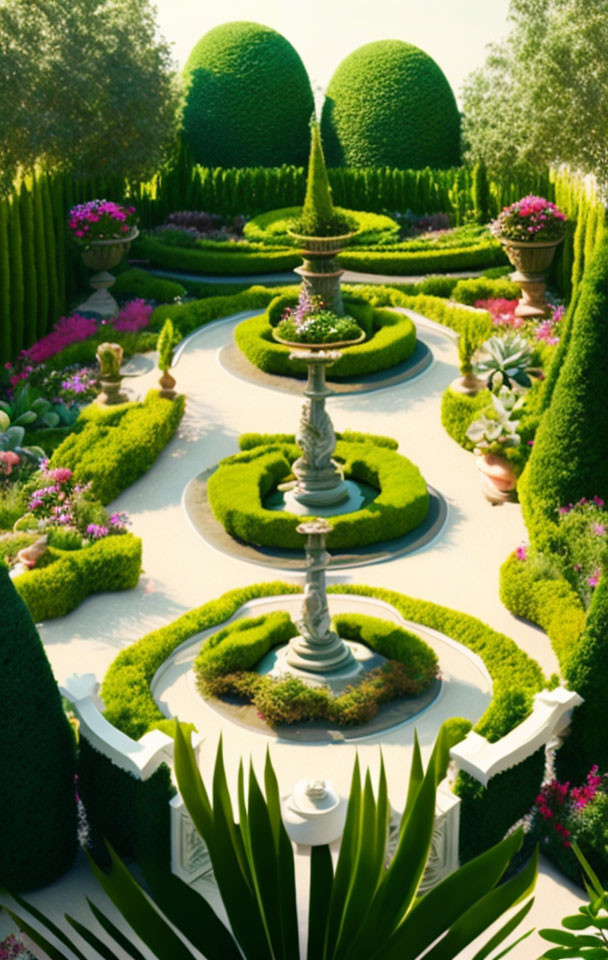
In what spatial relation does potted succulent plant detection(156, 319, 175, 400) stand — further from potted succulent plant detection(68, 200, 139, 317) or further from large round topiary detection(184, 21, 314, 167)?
→ large round topiary detection(184, 21, 314, 167)

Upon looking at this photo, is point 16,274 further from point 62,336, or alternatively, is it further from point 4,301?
point 62,336

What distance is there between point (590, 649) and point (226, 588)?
6.38 metres

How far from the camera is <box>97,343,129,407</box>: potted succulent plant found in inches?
851

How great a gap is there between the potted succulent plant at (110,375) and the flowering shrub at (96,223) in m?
7.86

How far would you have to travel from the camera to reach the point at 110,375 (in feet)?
71.6

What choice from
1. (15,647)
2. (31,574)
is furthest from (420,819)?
(31,574)

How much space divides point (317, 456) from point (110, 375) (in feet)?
18.5

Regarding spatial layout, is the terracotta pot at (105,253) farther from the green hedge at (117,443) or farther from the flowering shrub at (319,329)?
the flowering shrub at (319,329)

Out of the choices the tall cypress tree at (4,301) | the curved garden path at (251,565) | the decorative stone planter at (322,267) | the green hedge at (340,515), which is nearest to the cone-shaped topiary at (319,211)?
the decorative stone planter at (322,267)

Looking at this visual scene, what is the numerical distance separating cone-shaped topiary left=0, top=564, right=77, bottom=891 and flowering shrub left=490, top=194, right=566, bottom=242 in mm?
19406

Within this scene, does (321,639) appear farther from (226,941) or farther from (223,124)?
(223,124)

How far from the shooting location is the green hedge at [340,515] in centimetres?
1717

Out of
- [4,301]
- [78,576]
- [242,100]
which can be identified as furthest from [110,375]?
[242,100]

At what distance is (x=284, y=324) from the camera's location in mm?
19125
